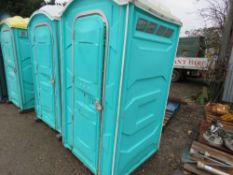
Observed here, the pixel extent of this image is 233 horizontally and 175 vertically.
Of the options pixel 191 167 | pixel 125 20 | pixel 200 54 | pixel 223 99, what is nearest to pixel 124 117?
pixel 125 20

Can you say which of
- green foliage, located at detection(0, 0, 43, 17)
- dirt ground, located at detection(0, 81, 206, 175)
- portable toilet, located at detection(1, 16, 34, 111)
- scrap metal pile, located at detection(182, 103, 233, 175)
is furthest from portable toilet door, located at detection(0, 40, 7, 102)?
scrap metal pile, located at detection(182, 103, 233, 175)

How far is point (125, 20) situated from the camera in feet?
3.89

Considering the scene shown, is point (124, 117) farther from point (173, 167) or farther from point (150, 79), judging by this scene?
point (173, 167)

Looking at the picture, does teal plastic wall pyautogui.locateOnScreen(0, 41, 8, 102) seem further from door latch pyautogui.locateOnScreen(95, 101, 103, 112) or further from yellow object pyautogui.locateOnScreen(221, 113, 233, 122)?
yellow object pyautogui.locateOnScreen(221, 113, 233, 122)

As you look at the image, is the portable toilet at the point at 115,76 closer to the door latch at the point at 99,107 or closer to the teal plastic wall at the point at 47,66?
the door latch at the point at 99,107

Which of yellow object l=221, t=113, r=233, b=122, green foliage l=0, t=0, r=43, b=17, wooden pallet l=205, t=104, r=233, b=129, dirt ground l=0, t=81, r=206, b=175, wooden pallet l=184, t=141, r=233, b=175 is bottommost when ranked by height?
dirt ground l=0, t=81, r=206, b=175

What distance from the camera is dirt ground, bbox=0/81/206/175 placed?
6.69 feet

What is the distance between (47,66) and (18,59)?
1.14m

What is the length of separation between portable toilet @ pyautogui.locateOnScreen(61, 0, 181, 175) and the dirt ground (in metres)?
0.22

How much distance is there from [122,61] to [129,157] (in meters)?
1.19

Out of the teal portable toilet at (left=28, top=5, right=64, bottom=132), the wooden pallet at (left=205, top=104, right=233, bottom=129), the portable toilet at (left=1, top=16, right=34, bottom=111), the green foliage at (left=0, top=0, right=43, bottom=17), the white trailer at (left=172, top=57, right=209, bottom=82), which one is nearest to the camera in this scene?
the teal portable toilet at (left=28, top=5, right=64, bottom=132)

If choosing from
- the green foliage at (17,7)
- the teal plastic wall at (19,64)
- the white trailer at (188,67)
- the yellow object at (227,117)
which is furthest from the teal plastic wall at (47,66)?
the white trailer at (188,67)

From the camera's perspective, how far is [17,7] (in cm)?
554

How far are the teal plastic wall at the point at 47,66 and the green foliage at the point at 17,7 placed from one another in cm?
389
